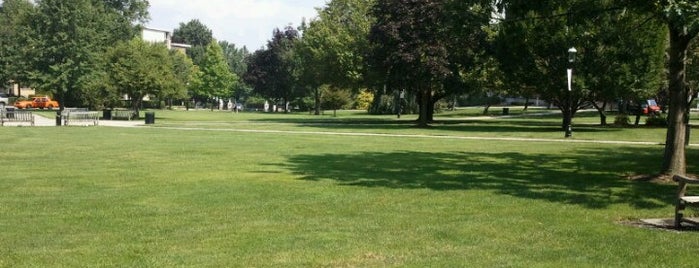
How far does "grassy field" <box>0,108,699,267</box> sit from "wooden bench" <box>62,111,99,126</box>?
69.3ft

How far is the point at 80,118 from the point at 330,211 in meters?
35.2

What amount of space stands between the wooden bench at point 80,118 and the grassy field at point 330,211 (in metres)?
21.1

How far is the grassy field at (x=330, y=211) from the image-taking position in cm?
719

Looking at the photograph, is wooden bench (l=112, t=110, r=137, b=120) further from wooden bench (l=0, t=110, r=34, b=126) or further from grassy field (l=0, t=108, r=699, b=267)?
grassy field (l=0, t=108, r=699, b=267)

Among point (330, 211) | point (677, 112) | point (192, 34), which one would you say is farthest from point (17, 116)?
point (192, 34)

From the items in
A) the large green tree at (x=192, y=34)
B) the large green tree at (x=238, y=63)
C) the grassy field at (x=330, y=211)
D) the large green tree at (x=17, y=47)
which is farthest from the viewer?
the large green tree at (x=192, y=34)

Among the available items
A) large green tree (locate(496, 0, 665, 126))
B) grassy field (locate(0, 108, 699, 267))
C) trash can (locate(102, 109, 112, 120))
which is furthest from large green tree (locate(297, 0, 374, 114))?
grassy field (locate(0, 108, 699, 267))

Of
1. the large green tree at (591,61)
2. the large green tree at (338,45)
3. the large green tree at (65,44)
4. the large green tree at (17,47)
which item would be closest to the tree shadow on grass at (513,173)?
the large green tree at (591,61)

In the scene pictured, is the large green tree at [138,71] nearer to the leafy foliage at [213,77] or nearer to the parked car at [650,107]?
the parked car at [650,107]

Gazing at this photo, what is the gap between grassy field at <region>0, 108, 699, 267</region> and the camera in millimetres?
7191

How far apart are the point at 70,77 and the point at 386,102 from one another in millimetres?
32648

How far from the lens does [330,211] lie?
1008 centimetres

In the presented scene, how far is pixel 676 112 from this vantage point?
13.9 metres

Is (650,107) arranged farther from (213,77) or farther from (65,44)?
(213,77)
